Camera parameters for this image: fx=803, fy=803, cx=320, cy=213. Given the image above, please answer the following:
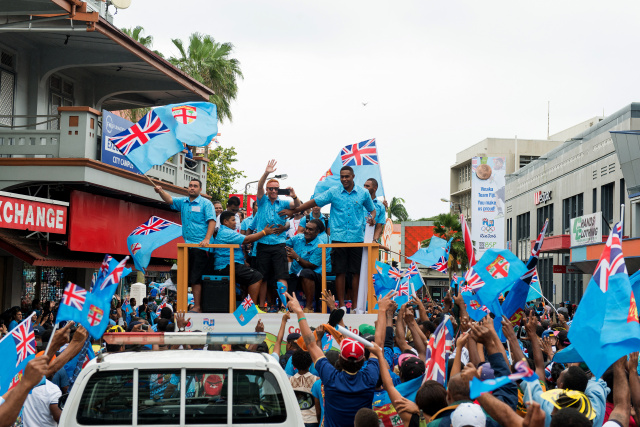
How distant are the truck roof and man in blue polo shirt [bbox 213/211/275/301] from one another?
483 centimetres

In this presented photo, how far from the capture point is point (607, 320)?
5016 millimetres

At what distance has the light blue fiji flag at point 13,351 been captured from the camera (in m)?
5.50

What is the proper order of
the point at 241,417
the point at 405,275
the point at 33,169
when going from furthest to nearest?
the point at 33,169 < the point at 405,275 < the point at 241,417

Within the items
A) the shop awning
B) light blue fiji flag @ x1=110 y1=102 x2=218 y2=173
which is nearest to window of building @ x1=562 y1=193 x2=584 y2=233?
the shop awning

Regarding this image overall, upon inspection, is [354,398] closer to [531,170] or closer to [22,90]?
[22,90]

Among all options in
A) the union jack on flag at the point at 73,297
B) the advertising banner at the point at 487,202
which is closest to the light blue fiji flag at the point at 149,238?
the union jack on flag at the point at 73,297

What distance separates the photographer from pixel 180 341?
19.3ft

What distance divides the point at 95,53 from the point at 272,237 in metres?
10.4

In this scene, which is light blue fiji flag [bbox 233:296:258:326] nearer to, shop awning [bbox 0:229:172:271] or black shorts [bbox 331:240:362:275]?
black shorts [bbox 331:240:362:275]

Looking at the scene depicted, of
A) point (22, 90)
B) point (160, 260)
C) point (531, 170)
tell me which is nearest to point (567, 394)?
point (22, 90)

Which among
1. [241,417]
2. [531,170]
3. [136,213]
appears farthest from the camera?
[531,170]

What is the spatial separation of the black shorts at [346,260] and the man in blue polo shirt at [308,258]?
776mm

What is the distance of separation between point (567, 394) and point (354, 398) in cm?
149

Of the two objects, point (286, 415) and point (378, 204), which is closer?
point (286, 415)
